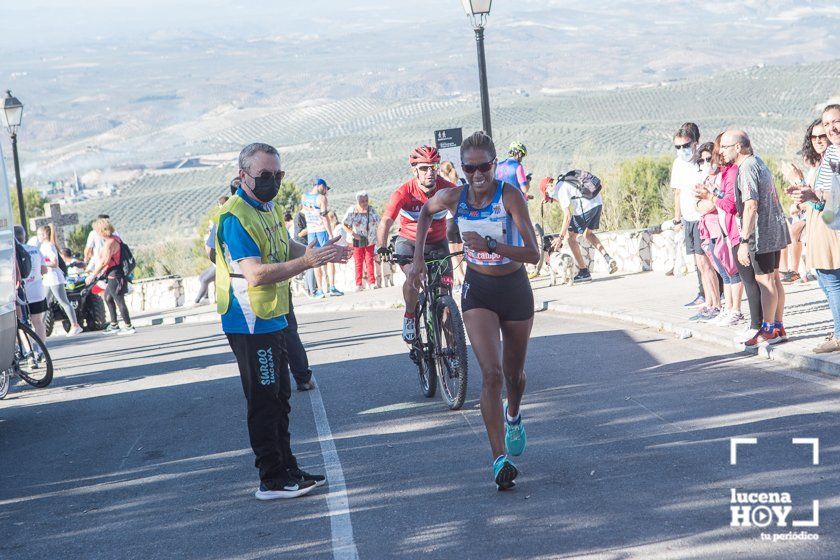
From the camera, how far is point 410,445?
815 centimetres

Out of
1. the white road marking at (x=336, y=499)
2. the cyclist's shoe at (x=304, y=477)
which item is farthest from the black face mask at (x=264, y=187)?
the white road marking at (x=336, y=499)

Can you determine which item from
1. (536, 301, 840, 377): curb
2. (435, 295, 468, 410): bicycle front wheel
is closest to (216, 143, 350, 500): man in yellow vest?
(435, 295, 468, 410): bicycle front wheel

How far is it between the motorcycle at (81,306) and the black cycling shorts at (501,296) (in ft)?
50.9

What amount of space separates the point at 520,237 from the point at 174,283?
21940 mm

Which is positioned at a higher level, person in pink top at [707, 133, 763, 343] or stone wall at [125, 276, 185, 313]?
person in pink top at [707, 133, 763, 343]

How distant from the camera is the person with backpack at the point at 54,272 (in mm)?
19172

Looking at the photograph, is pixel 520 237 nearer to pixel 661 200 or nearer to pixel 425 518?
pixel 425 518

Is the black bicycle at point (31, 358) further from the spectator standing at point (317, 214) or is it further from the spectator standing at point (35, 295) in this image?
the spectator standing at point (317, 214)

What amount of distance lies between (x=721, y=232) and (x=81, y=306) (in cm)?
1362

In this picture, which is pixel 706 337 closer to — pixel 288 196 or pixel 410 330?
pixel 410 330

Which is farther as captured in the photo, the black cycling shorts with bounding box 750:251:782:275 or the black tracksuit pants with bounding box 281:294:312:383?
the black tracksuit pants with bounding box 281:294:312:383

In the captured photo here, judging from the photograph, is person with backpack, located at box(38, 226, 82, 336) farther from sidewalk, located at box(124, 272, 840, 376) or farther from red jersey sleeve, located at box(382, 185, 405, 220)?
red jersey sleeve, located at box(382, 185, 405, 220)

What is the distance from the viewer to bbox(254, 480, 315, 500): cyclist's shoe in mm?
6996

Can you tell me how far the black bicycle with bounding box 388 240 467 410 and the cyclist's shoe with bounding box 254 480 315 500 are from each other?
7.27ft
